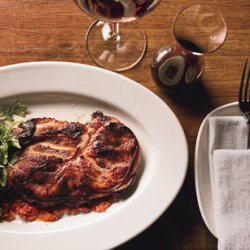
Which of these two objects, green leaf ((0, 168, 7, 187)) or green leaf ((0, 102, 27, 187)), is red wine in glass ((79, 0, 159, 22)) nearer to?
green leaf ((0, 102, 27, 187))

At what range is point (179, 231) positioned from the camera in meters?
1.61

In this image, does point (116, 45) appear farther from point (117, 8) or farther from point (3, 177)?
point (3, 177)

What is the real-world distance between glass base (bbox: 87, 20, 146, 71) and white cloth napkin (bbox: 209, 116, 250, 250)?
393mm

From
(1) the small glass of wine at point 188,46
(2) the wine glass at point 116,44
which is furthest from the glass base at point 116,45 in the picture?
(1) the small glass of wine at point 188,46

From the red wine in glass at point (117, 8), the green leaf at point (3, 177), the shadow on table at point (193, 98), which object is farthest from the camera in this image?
the shadow on table at point (193, 98)

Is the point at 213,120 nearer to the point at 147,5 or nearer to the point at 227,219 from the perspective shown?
the point at 227,219

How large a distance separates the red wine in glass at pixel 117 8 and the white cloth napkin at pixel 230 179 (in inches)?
17.6

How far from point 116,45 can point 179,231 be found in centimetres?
73

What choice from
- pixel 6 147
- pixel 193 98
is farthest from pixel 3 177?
pixel 193 98

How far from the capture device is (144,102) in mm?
1650

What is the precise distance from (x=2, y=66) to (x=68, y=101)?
0.27 meters

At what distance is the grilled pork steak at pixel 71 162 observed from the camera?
1554 mm

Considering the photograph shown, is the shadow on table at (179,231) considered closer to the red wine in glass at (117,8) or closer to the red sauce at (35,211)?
the red sauce at (35,211)

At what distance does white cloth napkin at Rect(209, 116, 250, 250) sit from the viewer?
1537 millimetres
